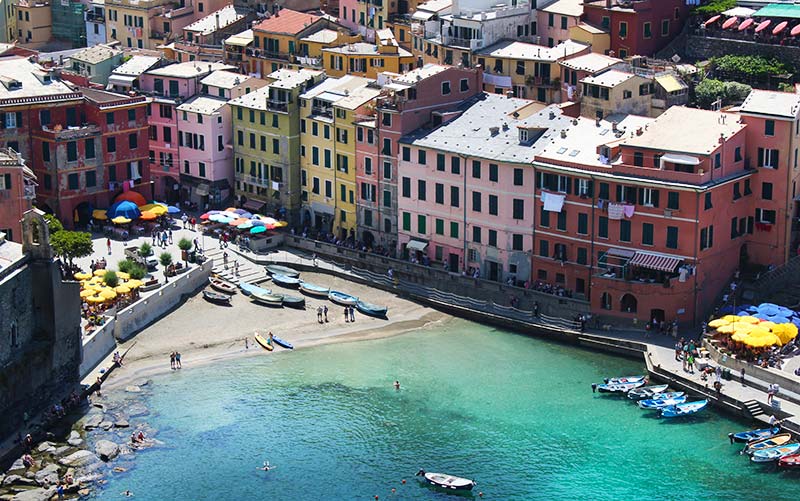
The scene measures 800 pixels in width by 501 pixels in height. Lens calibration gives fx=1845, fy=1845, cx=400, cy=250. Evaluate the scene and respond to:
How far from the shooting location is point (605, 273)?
14438 cm

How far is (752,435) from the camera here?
12569 centimetres

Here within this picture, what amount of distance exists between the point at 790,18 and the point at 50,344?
240 ft

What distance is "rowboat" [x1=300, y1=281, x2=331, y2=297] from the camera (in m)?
154

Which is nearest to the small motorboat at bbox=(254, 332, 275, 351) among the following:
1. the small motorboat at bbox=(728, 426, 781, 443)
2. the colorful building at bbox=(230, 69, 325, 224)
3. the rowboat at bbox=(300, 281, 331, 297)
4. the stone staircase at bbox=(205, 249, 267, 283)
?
the rowboat at bbox=(300, 281, 331, 297)

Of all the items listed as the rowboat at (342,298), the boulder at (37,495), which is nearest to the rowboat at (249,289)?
the rowboat at (342,298)

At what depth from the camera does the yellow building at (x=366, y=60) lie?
579 ft

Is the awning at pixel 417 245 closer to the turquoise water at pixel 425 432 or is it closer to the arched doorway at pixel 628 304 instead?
the turquoise water at pixel 425 432

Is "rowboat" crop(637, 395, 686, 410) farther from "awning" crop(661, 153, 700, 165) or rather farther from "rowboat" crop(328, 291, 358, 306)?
"rowboat" crop(328, 291, 358, 306)

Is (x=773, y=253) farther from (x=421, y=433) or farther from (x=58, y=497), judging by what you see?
(x=58, y=497)

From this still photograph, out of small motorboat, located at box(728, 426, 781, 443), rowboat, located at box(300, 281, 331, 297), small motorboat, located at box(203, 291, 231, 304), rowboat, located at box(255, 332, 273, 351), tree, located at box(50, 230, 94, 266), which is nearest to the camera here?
small motorboat, located at box(728, 426, 781, 443)

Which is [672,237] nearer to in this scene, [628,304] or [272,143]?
[628,304]

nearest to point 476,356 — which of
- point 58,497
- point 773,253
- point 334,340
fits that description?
point 334,340

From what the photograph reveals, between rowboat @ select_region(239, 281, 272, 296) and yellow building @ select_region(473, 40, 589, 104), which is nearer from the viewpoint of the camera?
rowboat @ select_region(239, 281, 272, 296)

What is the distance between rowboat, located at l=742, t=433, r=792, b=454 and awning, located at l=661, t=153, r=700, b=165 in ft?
80.1
